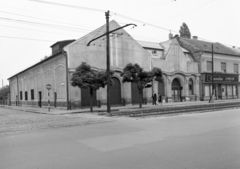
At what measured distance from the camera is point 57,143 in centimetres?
736

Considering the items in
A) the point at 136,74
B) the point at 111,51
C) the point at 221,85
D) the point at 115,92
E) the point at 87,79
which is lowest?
the point at 115,92

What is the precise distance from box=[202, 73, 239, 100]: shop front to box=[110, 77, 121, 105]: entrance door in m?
16.6

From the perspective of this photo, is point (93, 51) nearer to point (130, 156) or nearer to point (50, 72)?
point (50, 72)

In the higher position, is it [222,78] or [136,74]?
[222,78]

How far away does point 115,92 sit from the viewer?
28.3m

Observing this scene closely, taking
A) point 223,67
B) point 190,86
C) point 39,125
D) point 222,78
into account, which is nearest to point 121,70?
point 190,86

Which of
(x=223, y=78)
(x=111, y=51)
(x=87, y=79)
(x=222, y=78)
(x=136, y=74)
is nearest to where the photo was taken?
(x=87, y=79)

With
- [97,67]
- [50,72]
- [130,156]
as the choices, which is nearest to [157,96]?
[97,67]

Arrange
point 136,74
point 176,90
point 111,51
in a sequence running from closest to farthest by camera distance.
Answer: point 136,74 < point 111,51 < point 176,90

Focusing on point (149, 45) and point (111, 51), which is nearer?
point (111, 51)

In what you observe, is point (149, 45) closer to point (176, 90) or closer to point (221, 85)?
point (176, 90)

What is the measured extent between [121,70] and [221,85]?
72.3ft

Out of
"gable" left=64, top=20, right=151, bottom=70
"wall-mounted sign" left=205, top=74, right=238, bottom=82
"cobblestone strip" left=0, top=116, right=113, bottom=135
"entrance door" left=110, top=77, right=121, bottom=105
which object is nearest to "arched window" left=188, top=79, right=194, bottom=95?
"wall-mounted sign" left=205, top=74, right=238, bottom=82

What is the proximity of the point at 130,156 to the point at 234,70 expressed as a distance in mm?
43639
